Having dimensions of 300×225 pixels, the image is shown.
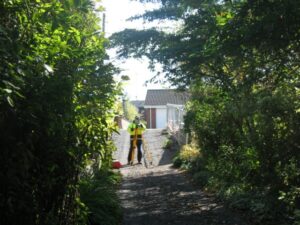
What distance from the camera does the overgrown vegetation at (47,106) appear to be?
11.8 feet

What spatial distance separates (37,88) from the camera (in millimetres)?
3859

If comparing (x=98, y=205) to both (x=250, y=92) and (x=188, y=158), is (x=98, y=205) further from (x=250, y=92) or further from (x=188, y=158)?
(x=188, y=158)

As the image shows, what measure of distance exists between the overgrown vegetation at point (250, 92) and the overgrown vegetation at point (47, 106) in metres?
2.28

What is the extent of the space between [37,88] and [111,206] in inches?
187

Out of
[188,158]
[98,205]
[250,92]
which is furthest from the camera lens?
[188,158]

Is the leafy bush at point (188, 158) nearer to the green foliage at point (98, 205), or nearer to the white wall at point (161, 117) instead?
the green foliage at point (98, 205)

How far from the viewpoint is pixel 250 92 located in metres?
9.14

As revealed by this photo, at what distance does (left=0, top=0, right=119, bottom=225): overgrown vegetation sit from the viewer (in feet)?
11.8

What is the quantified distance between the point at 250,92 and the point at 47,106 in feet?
19.5

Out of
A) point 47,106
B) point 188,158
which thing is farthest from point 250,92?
point 188,158

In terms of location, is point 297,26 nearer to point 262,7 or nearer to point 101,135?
point 262,7

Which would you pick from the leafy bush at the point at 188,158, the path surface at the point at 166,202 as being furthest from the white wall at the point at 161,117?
the path surface at the point at 166,202

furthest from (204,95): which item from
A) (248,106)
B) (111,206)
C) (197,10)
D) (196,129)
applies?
(111,206)

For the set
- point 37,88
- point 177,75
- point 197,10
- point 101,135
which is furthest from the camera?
point 177,75
